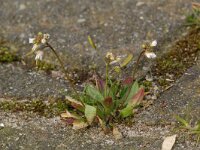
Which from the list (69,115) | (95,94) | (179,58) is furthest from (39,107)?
(179,58)

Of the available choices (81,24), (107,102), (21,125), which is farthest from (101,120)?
(81,24)

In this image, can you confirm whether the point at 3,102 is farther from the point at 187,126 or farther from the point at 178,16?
the point at 178,16

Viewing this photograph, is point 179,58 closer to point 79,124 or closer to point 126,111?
point 126,111

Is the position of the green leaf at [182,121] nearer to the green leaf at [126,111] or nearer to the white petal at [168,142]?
the white petal at [168,142]

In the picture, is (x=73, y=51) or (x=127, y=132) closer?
(x=127, y=132)

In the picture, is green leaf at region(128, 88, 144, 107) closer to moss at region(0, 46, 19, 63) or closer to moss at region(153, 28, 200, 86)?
moss at region(153, 28, 200, 86)
